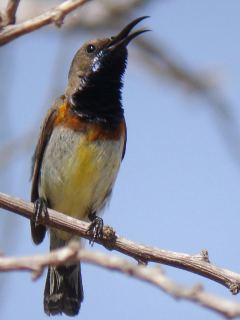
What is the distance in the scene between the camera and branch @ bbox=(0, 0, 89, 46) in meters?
2.48

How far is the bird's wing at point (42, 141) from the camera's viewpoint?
474 cm

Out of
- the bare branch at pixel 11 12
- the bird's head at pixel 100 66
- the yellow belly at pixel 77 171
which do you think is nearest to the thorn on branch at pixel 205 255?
the bare branch at pixel 11 12

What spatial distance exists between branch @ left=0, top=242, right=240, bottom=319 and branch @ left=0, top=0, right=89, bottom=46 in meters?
0.96

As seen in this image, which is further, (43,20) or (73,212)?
(73,212)

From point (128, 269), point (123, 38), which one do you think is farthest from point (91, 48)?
point (128, 269)

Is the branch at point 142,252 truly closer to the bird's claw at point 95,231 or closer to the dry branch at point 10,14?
the bird's claw at point 95,231

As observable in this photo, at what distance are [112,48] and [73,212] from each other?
118 cm

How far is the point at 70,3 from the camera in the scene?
8.79 feet

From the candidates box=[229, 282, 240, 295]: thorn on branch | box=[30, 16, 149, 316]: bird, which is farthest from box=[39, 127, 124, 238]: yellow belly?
box=[229, 282, 240, 295]: thorn on branch

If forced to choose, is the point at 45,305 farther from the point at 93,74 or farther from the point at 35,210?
the point at 93,74

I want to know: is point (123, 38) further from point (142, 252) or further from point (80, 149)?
point (142, 252)

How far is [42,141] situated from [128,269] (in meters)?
3.22

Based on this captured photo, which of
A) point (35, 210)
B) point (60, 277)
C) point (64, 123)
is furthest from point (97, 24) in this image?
point (35, 210)

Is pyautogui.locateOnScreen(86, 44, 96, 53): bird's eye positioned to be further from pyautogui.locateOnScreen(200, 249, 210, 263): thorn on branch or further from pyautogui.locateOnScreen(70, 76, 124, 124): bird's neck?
pyautogui.locateOnScreen(200, 249, 210, 263): thorn on branch
